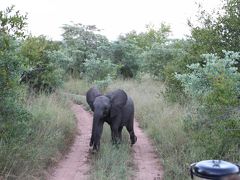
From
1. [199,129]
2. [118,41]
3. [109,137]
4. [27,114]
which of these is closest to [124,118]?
[109,137]

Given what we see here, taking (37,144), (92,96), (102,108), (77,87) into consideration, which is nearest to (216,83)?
(102,108)

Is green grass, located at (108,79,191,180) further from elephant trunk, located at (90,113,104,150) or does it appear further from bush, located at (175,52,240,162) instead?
elephant trunk, located at (90,113,104,150)

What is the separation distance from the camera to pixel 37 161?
7.36 metres

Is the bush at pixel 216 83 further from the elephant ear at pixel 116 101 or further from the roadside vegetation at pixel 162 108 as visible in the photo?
the elephant ear at pixel 116 101

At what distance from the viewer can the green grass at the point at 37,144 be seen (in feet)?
21.9

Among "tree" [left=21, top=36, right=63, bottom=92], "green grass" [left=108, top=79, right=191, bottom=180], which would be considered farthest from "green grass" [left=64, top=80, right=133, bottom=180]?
"tree" [left=21, top=36, right=63, bottom=92]

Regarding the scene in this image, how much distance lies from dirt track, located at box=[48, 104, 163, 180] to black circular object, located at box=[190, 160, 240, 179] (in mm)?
4735

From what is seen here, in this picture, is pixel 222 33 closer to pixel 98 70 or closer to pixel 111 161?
pixel 111 161

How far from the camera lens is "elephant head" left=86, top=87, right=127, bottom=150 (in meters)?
9.09

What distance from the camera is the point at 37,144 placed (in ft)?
27.0

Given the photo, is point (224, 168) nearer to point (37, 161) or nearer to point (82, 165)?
point (37, 161)

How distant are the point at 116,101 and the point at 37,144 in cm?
238

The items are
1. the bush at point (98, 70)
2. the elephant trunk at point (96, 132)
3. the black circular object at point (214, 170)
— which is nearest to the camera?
the black circular object at point (214, 170)

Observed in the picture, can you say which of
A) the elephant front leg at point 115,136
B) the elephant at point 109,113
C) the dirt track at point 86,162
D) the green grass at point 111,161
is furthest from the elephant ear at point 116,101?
the dirt track at point 86,162
